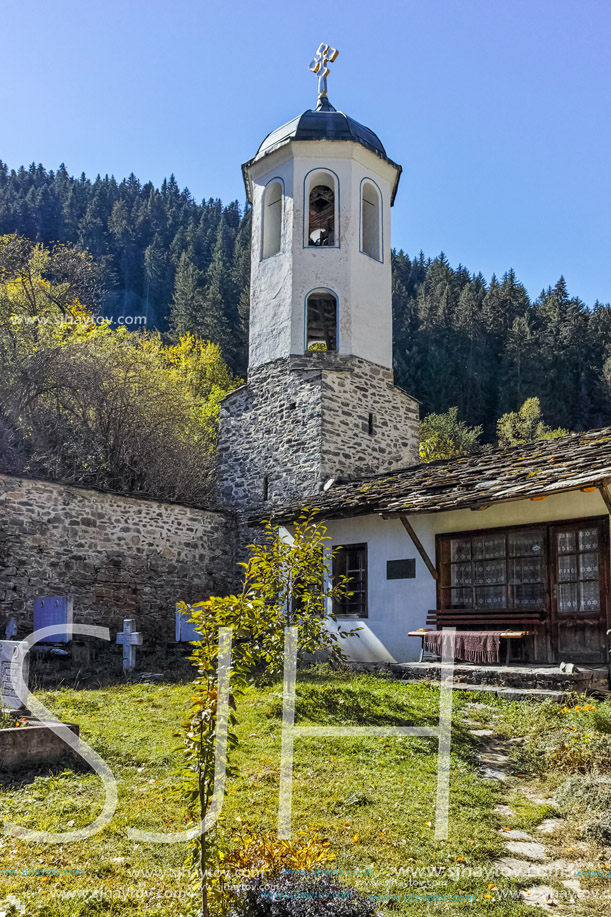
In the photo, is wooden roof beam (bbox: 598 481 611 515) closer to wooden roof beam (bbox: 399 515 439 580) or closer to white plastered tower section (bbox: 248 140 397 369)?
wooden roof beam (bbox: 399 515 439 580)

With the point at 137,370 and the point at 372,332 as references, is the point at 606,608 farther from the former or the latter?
the point at 137,370

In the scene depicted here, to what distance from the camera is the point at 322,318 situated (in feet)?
55.3

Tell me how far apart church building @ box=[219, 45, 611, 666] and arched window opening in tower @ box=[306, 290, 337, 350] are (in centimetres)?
3

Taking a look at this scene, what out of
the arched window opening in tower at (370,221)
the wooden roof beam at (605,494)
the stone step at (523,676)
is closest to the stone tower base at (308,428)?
the arched window opening in tower at (370,221)

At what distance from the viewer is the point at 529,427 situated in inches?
1537

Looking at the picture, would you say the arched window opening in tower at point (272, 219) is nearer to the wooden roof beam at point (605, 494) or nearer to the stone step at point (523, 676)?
the wooden roof beam at point (605, 494)

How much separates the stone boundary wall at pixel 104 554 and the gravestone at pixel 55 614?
0.61 m

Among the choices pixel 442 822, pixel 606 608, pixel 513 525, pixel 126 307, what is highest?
pixel 126 307

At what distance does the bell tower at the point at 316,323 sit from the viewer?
1577 centimetres

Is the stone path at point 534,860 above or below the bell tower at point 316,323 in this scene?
below

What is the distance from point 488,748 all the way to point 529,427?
33974mm

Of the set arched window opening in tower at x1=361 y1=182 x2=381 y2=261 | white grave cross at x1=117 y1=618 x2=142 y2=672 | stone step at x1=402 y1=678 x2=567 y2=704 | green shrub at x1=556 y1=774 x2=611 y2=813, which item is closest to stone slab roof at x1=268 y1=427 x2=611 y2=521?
Result: stone step at x1=402 y1=678 x2=567 y2=704

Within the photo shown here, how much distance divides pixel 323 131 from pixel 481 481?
9.91m

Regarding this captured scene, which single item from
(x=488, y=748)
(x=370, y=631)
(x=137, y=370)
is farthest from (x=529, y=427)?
(x=488, y=748)
